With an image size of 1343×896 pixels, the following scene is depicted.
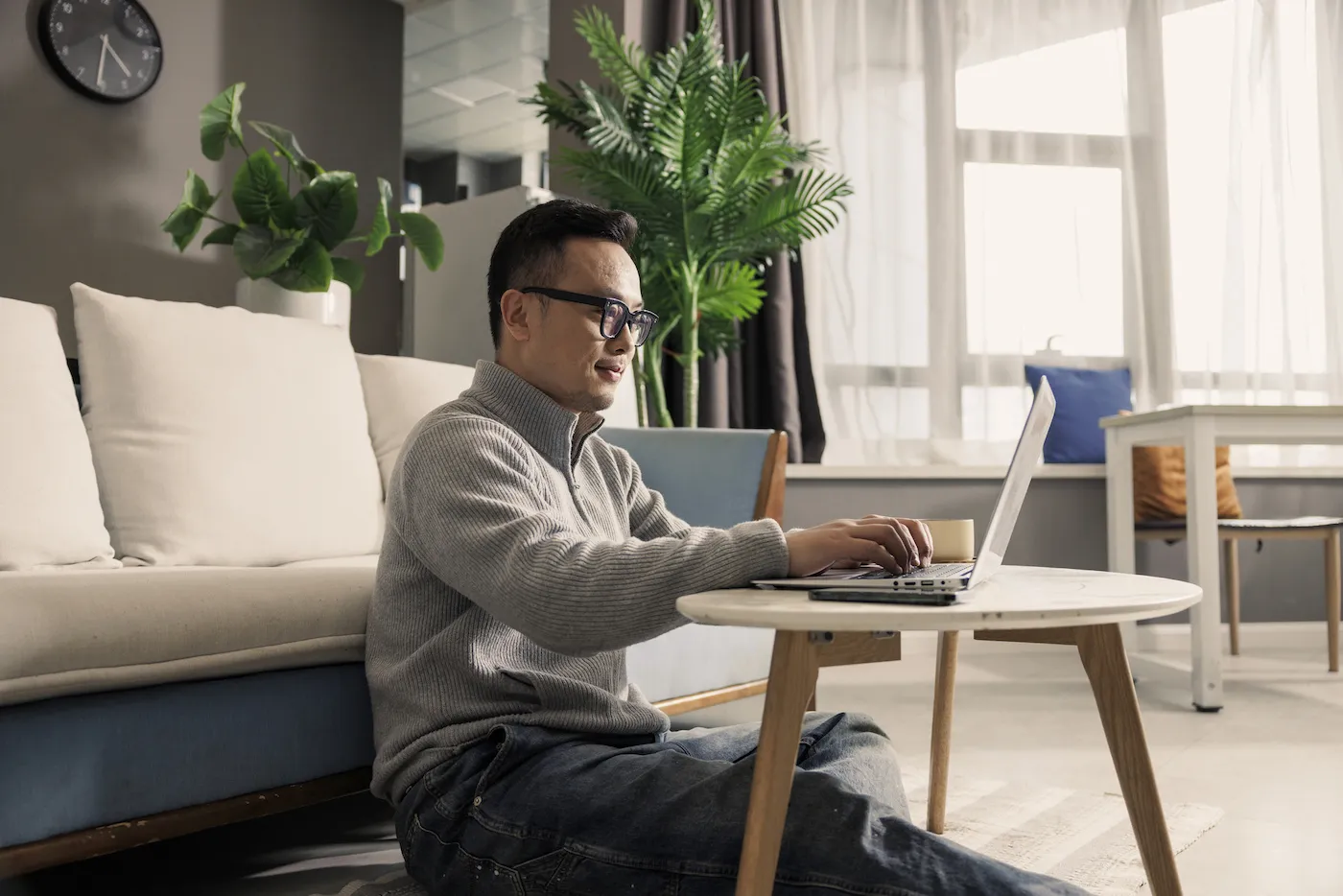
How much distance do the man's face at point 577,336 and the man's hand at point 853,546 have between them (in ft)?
1.04

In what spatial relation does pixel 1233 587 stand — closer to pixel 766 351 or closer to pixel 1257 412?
pixel 1257 412

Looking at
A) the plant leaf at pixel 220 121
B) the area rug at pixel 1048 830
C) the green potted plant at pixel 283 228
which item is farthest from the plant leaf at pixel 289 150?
the area rug at pixel 1048 830

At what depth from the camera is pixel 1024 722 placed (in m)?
2.52

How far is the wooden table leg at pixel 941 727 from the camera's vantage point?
1517 millimetres

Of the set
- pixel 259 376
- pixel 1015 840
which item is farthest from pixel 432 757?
pixel 259 376

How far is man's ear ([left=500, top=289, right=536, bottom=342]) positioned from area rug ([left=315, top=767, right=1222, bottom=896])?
69 cm

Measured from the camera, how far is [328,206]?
287cm

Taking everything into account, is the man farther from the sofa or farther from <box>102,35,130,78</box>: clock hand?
<box>102,35,130,78</box>: clock hand

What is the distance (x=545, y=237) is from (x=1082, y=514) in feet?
10.4

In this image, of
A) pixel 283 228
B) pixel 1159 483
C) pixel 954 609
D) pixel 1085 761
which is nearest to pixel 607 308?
pixel 954 609

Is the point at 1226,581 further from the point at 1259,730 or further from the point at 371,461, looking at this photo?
the point at 371,461

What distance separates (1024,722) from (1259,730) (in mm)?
500

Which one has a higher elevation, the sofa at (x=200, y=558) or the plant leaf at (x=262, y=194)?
the plant leaf at (x=262, y=194)

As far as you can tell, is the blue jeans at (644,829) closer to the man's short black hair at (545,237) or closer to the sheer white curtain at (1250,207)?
the man's short black hair at (545,237)
